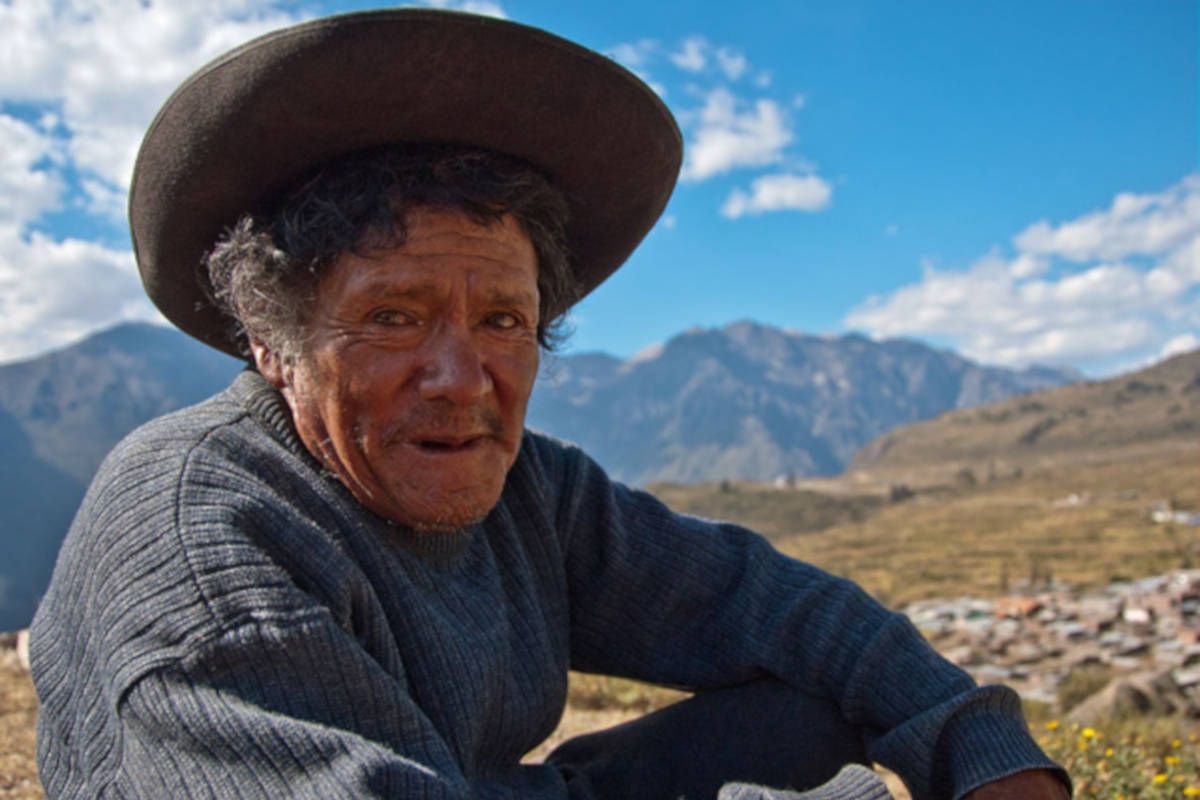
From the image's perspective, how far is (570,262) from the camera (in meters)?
3.18

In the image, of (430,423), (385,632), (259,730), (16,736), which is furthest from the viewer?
(16,736)

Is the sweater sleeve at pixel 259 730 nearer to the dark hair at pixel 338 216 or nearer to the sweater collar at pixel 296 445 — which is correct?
the sweater collar at pixel 296 445

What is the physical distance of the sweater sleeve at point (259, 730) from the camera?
1656mm

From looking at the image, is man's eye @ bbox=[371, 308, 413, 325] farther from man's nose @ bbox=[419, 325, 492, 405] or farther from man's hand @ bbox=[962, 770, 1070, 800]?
man's hand @ bbox=[962, 770, 1070, 800]

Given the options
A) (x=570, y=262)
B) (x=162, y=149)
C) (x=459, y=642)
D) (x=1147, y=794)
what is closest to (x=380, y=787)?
(x=459, y=642)

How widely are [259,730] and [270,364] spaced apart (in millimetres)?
996

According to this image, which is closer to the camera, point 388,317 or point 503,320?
point 388,317

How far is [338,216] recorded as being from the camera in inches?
88.5

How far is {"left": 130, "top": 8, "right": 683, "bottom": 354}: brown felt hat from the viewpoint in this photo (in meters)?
2.20

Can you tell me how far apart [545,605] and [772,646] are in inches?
25.6

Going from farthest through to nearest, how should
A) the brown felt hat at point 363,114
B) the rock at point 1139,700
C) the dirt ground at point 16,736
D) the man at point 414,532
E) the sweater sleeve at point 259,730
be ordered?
the rock at point 1139,700 < the dirt ground at point 16,736 < the brown felt hat at point 363,114 < the man at point 414,532 < the sweater sleeve at point 259,730

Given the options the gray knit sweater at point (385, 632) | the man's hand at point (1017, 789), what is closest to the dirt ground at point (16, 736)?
the gray knit sweater at point (385, 632)

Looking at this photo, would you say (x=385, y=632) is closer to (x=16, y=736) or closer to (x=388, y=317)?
(x=388, y=317)

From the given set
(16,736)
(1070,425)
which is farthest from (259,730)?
(1070,425)
